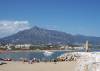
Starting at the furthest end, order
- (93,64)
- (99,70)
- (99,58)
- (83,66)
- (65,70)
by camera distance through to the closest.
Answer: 1. (65,70)
2. (99,58)
3. (83,66)
4. (93,64)
5. (99,70)

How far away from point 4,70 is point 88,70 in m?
15.0

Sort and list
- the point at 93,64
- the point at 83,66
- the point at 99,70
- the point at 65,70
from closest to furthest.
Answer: the point at 99,70 < the point at 93,64 < the point at 83,66 < the point at 65,70

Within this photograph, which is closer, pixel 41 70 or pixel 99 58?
pixel 99 58

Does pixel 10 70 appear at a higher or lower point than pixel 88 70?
lower

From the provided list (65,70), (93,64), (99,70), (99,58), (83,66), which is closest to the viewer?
(99,70)

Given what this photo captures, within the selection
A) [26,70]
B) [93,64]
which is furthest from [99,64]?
[26,70]

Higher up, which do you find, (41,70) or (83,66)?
(83,66)

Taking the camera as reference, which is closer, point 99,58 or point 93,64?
point 93,64

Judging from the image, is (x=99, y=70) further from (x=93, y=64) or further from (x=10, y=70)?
(x=10, y=70)

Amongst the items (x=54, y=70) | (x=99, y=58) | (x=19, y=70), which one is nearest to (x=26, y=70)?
(x=19, y=70)

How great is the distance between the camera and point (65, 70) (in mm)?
21172

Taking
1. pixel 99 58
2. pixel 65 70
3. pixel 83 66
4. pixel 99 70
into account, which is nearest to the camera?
pixel 99 70

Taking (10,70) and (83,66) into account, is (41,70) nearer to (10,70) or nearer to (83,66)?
(10,70)

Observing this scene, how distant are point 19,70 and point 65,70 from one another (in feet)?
11.8
